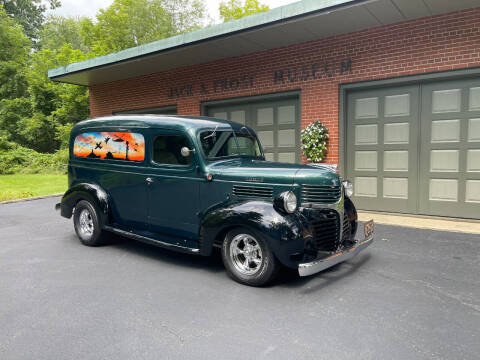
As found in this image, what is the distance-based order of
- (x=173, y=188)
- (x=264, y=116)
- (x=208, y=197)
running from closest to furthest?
(x=208, y=197) → (x=173, y=188) → (x=264, y=116)

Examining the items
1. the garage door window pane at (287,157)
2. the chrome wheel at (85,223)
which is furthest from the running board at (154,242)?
the garage door window pane at (287,157)

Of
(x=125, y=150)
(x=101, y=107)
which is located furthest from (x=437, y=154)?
(x=101, y=107)

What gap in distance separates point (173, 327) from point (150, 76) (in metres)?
9.59

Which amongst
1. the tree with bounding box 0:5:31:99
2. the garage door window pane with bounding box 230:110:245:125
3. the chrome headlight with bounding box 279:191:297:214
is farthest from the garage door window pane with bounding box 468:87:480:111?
the tree with bounding box 0:5:31:99

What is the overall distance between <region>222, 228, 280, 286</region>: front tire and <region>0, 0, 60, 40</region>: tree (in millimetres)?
42564

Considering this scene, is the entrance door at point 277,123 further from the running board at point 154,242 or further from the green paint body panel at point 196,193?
the running board at point 154,242

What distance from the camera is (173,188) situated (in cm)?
464

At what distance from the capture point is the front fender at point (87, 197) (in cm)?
531

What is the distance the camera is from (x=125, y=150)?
16.9 feet

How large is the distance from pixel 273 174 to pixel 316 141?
14.1 ft

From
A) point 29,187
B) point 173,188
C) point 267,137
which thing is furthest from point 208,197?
point 29,187

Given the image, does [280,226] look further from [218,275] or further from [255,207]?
[218,275]

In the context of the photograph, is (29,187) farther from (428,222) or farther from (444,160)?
(444,160)

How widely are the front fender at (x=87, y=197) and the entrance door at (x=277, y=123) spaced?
447 centimetres
